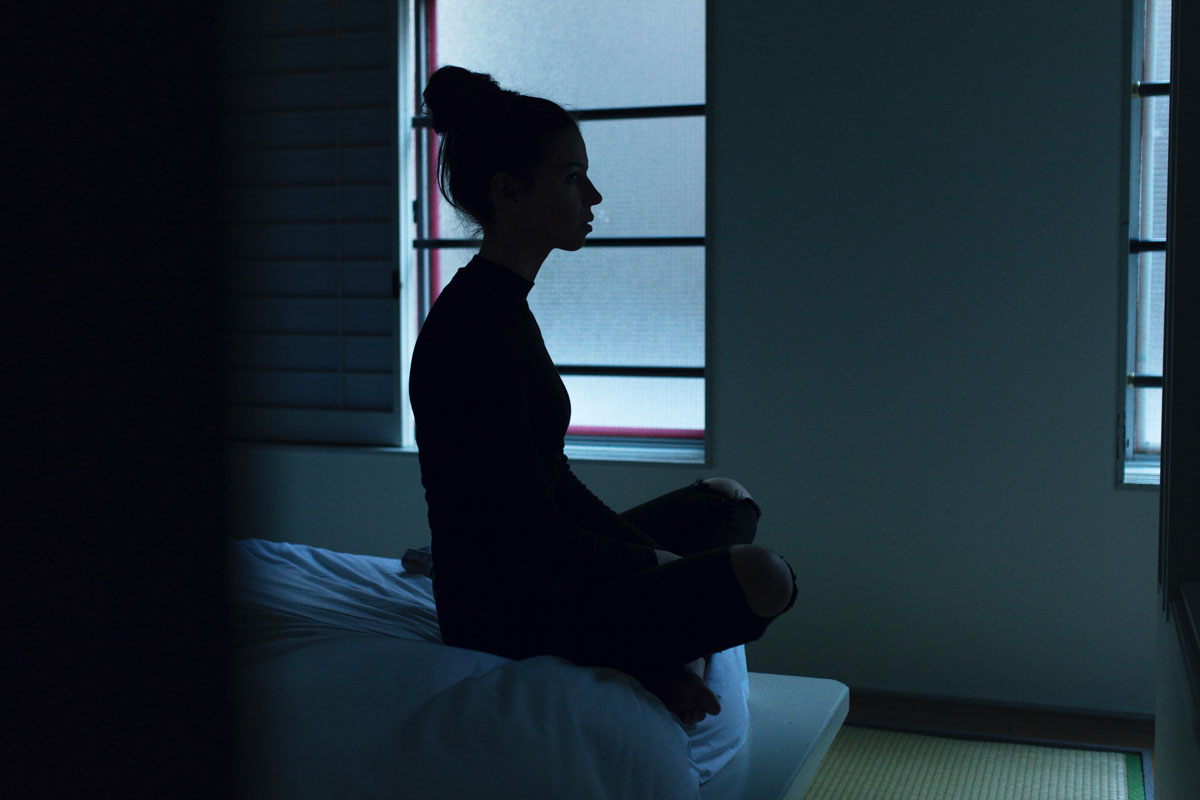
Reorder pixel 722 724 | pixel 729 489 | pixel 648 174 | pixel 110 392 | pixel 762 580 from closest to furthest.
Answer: pixel 110 392 → pixel 762 580 → pixel 722 724 → pixel 729 489 → pixel 648 174

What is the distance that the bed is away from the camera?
1.40 metres

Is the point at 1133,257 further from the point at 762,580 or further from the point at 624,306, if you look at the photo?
the point at 762,580

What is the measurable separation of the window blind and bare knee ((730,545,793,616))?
6.33 feet

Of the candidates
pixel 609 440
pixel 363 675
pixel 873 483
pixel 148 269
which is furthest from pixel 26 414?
pixel 609 440

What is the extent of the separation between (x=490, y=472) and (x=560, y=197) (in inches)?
18.4

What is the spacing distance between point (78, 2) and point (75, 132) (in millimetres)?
35

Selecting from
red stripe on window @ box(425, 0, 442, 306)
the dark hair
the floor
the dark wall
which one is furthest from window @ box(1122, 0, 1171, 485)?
the dark wall

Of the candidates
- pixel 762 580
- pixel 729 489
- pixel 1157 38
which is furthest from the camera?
pixel 1157 38

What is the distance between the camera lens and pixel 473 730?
1.43 metres

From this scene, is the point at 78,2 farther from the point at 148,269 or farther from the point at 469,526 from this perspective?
the point at 469,526

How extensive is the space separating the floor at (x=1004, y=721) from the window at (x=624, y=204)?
826 millimetres

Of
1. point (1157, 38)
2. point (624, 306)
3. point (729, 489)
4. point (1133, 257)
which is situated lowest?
point (729, 489)

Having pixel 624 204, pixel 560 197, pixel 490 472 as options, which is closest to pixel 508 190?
pixel 560 197

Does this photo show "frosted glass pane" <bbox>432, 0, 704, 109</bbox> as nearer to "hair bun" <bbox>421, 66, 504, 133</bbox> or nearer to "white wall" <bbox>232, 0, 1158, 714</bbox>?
"white wall" <bbox>232, 0, 1158, 714</bbox>
